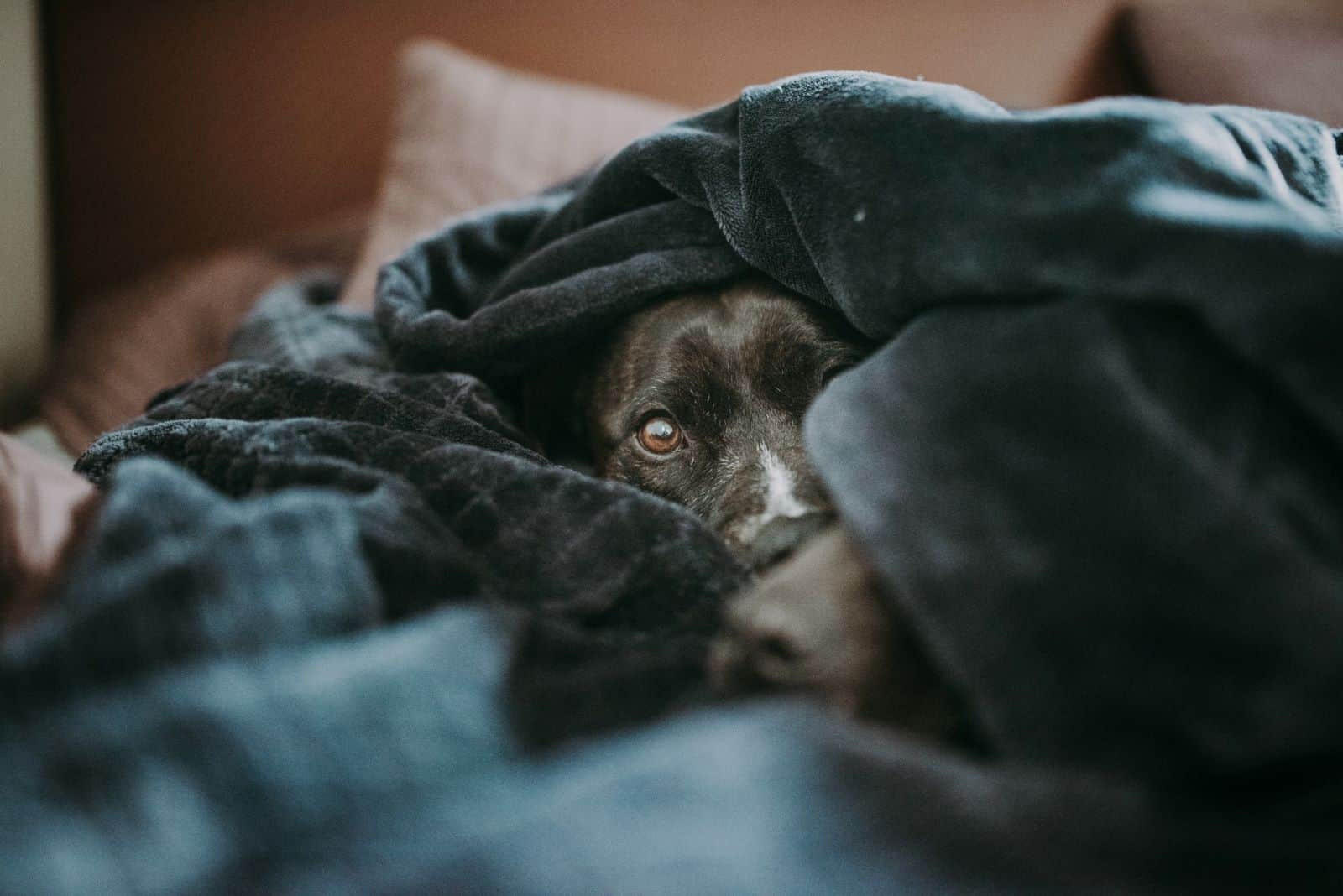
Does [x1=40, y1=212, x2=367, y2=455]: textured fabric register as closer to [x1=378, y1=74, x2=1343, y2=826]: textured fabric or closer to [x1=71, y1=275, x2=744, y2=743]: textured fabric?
[x1=71, y1=275, x2=744, y2=743]: textured fabric

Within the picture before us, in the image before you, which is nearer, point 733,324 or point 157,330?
point 733,324

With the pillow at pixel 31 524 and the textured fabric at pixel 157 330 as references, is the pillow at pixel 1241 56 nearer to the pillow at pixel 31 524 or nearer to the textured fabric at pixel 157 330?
the textured fabric at pixel 157 330

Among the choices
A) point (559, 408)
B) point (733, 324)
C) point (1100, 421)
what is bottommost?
point (559, 408)

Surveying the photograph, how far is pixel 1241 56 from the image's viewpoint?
6.99 ft

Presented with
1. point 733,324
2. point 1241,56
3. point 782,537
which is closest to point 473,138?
point 733,324

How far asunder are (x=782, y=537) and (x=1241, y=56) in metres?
1.96

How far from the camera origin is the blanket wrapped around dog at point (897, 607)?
1.78 feet

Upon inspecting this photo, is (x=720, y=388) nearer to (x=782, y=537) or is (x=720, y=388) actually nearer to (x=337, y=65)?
(x=782, y=537)

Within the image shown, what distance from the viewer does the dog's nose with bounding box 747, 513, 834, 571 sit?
1057 mm

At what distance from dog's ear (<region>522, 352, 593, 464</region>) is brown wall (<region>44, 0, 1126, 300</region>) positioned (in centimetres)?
128

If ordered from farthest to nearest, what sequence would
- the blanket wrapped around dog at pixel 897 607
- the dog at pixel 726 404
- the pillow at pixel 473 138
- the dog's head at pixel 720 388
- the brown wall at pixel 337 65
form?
the brown wall at pixel 337 65, the pillow at pixel 473 138, the dog's head at pixel 720 388, the dog at pixel 726 404, the blanket wrapped around dog at pixel 897 607

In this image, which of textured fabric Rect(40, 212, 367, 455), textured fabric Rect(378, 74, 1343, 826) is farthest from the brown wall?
textured fabric Rect(378, 74, 1343, 826)

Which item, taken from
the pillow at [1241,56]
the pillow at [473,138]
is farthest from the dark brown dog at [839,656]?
the pillow at [1241,56]

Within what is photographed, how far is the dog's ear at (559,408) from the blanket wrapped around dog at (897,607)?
562 millimetres
